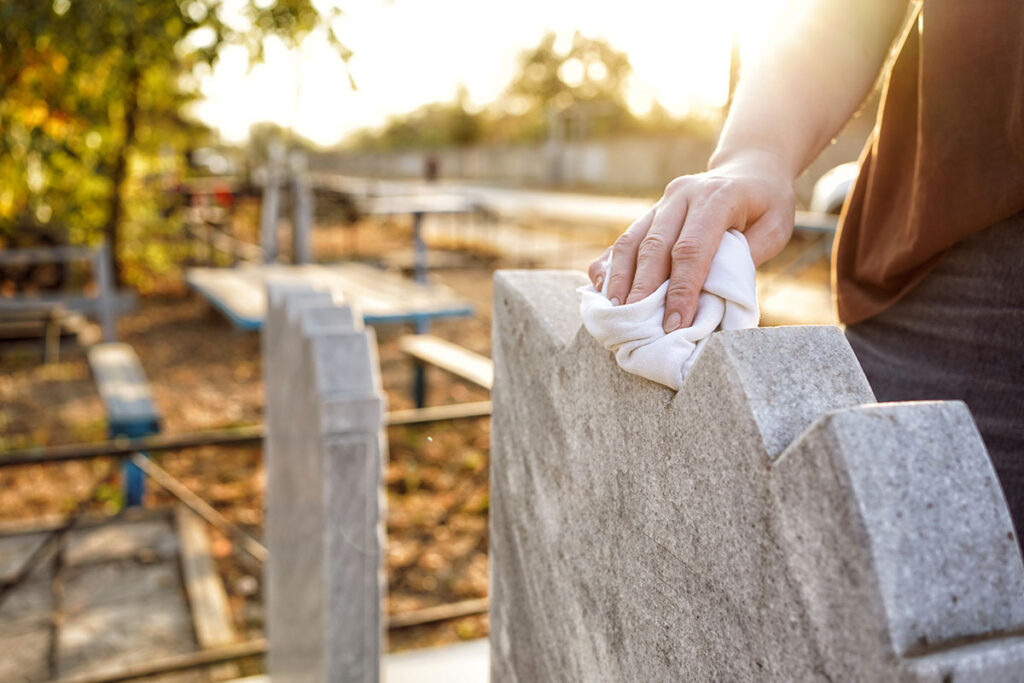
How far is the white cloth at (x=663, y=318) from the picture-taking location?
850 millimetres

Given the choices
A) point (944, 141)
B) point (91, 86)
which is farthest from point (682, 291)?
point (91, 86)

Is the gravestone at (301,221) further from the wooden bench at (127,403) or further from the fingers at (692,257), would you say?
the fingers at (692,257)

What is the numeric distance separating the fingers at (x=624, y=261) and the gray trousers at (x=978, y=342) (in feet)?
1.54

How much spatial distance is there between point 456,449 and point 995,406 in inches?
206

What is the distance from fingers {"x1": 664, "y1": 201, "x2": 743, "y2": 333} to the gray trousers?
0.39 meters

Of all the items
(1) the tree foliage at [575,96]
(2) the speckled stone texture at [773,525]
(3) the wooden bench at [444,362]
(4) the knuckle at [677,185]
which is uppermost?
(1) the tree foliage at [575,96]

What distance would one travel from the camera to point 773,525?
70cm

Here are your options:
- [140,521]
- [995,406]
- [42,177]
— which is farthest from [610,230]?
[995,406]

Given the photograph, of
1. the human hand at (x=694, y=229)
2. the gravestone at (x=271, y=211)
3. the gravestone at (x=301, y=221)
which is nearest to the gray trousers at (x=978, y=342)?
the human hand at (x=694, y=229)

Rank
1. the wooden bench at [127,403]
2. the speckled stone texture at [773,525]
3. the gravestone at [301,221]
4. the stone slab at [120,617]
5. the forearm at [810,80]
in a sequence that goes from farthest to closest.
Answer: the gravestone at [301,221], the wooden bench at [127,403], the stone slab at [120,617], the forearm at [810,80], the speckled stone texture at [773,525]

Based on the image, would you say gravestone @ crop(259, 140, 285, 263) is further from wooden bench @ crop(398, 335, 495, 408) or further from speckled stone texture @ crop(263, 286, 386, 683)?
speckled stone texture @ crop(263, 286, 386, 683)

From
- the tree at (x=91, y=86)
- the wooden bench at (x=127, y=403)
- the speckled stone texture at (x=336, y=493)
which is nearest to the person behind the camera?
the speckled stone texture at (x=336, y=493)

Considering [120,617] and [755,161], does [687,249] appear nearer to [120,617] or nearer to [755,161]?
[755,161]

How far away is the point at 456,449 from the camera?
247 inches
